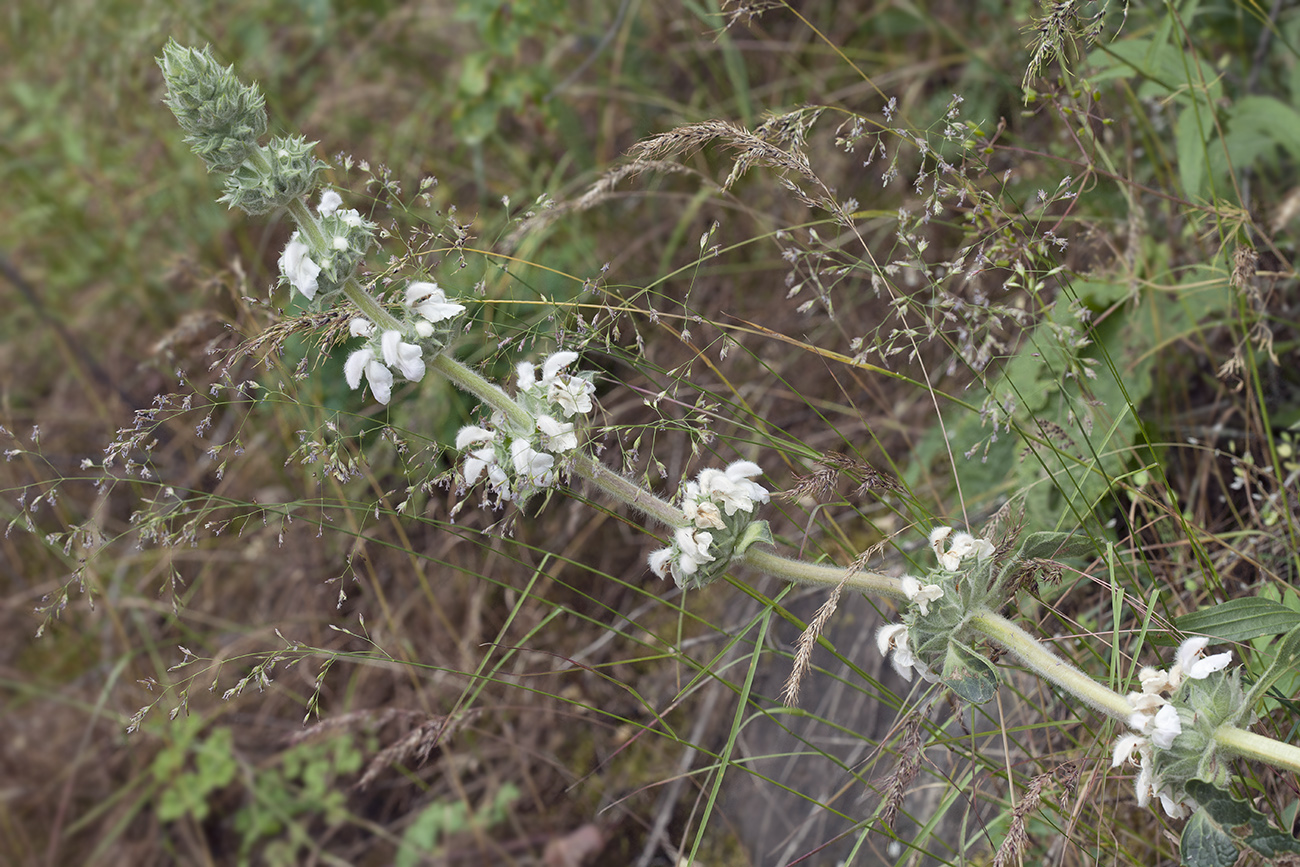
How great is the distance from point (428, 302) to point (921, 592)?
3.30 feet

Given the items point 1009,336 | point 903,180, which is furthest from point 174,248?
point 1009,336

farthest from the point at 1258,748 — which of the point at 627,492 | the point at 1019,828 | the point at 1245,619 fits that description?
the point at 627,492

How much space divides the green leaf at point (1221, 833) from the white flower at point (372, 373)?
4.68 ft

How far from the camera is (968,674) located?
1506mm

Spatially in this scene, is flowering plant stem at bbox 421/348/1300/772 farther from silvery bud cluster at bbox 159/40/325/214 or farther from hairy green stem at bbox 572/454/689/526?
silvery bud cluster at bbox 159/40/325/214

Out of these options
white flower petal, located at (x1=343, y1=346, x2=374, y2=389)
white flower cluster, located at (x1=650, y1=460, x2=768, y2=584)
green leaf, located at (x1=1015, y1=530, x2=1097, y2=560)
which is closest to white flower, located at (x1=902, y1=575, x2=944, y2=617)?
green leaf, located at (x1=1015, y1=530, x2=1097, y2=560)

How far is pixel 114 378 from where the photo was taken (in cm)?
458

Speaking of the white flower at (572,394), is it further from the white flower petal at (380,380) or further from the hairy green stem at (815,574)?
the hairy green stem at (815,574)

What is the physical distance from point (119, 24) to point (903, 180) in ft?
12.5

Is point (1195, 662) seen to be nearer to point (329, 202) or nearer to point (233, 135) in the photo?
point (329, 202)

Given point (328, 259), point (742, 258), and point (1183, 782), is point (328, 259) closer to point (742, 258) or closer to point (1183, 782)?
point (1183, 782)

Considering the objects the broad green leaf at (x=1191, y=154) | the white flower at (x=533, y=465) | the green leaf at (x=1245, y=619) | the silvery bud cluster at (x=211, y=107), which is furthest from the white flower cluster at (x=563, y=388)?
the broad green leaf at (x=1191, y=154)

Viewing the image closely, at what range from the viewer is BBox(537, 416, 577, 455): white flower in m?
1.61

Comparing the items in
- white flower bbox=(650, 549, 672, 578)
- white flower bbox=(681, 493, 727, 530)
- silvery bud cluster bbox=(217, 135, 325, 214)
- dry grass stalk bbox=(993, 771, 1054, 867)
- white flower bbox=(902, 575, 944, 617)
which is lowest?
dry grass stalk bbox=(993, 771, 1054, 867)
